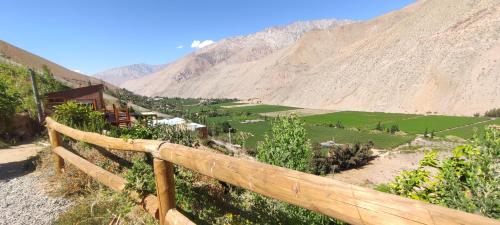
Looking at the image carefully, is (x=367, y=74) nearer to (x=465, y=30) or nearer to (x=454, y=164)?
(x=465, y=30)

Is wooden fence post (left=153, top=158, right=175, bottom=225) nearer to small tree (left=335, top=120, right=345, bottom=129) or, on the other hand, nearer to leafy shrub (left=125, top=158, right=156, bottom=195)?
leafy shrub (left=125, top=158, right=156, bottom=195)

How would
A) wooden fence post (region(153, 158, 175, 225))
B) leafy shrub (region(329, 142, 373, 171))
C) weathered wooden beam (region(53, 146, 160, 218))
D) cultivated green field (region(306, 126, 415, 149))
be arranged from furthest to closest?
1. cultivated green field (region(306, 126, 415, 149))
2. leafy shrub (region(329, 142, 373, 171))
3. weathered wooden beam (region(53, 146, 160, 218))
4. wooden fence post (region(153, 158, 175, 225))

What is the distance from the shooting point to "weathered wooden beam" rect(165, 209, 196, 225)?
2822mm

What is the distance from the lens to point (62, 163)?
261 inches

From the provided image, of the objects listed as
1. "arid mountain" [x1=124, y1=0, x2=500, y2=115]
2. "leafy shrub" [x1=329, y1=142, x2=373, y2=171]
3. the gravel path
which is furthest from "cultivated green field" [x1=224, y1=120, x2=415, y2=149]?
the gravel path

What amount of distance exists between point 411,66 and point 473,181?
3188 inches

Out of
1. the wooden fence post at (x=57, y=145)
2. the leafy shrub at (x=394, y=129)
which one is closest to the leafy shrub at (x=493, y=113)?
the leafy shrub at (x=394, y=129)

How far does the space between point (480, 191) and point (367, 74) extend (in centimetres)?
8512

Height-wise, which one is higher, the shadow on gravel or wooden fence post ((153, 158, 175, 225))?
wooden fence post ((153, 158, 175, 225))

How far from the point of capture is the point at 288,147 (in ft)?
47.1

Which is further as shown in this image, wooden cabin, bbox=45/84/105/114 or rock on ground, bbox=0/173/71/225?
wooden cabin, bbox=45/84/105/114

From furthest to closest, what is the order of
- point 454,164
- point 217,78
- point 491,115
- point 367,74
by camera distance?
1. point 217,78
2. point 367,74
3. point 491,115
4. point 454,164

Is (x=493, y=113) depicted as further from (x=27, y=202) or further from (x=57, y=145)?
(x=27, y=202)

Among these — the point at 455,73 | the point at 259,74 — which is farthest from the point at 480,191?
the point at 259,74
